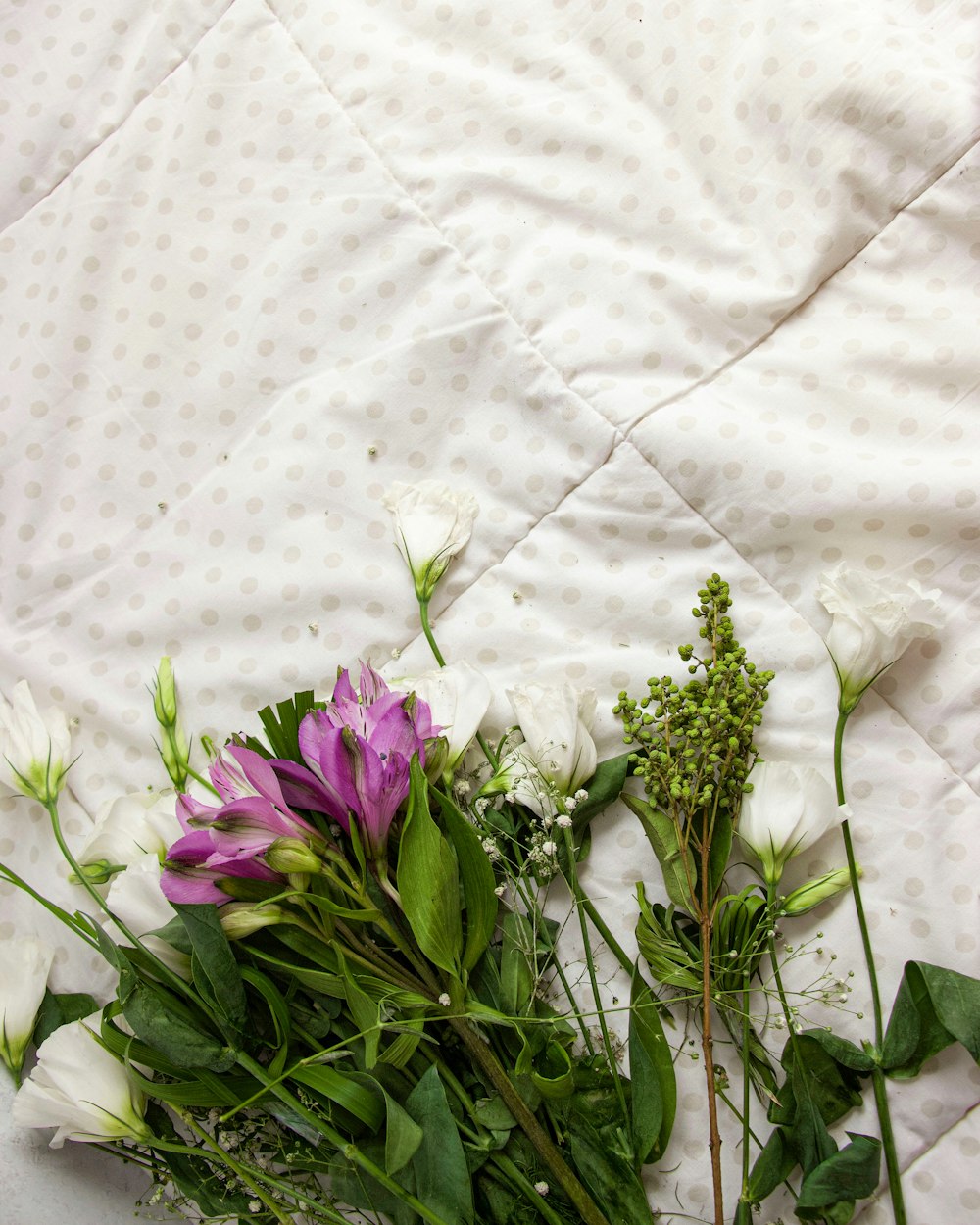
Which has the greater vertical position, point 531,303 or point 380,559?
point 531,303

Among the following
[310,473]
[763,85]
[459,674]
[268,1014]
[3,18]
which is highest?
[3,18]

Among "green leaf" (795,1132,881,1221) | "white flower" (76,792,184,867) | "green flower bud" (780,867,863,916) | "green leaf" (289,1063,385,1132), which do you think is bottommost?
"green leaf" (795,1132,881,1221)

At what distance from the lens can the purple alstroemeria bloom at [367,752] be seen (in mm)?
708

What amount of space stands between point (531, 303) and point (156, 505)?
0.40 metres

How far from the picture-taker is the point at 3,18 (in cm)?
109

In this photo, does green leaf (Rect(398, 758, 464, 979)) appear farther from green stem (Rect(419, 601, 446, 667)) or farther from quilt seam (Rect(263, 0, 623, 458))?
quilt seam (Rect(263, 0, 623, 458))

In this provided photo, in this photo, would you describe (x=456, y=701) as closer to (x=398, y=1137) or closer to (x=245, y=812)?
(x=245, y=812)

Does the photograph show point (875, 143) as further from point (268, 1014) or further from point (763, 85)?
point (268, 1014)

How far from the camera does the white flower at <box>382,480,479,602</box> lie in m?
0.90

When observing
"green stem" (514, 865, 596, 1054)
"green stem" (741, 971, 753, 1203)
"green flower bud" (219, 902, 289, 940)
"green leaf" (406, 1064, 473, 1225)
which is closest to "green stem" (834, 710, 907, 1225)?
"green stem" (741, 971, 753, 1203)

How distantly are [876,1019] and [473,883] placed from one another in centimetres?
33

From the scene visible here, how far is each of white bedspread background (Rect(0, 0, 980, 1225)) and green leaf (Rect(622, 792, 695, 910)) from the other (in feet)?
0.18

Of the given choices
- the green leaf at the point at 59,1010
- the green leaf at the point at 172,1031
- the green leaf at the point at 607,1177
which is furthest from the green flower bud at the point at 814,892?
the green leaf at the point at 59,1010

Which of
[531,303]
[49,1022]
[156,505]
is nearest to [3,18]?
[156,505]
